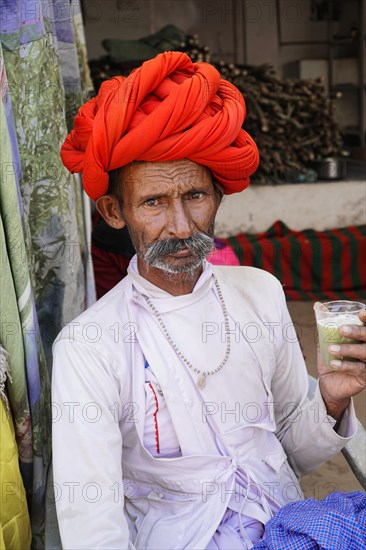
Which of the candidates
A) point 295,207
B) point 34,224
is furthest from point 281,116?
point 34,224

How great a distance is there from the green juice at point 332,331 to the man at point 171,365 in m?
0.06

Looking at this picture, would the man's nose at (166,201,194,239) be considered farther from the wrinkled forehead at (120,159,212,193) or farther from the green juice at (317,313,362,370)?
the green juice at (317,313,362,370)

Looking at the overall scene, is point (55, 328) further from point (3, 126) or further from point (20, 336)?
point (3, 126)

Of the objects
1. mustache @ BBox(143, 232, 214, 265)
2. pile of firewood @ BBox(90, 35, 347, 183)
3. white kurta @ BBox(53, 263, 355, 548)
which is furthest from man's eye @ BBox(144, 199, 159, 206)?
pile of firewood @ BBox(90, 35, 347, 183)

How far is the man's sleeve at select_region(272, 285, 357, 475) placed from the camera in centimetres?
191

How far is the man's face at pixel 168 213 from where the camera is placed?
1790mm

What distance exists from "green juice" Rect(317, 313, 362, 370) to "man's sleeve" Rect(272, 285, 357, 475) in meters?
0.28

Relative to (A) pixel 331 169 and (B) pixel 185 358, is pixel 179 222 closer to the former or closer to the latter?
(B) pixel 185 358

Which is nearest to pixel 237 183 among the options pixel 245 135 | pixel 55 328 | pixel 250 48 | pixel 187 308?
pixel 245 135

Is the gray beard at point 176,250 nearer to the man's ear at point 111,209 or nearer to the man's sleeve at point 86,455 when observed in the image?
the man's ear at point 111,209

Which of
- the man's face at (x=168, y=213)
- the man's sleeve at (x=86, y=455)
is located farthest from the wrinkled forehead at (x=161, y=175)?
the man's sleeve at (x=86, y=455)

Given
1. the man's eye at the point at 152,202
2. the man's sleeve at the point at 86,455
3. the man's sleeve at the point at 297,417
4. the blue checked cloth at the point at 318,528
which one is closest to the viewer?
the blue checked cloth at the point at 318,528

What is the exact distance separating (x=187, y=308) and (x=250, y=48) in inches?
292

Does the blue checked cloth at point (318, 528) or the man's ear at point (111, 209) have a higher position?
the man's ear at point (111, 209)
